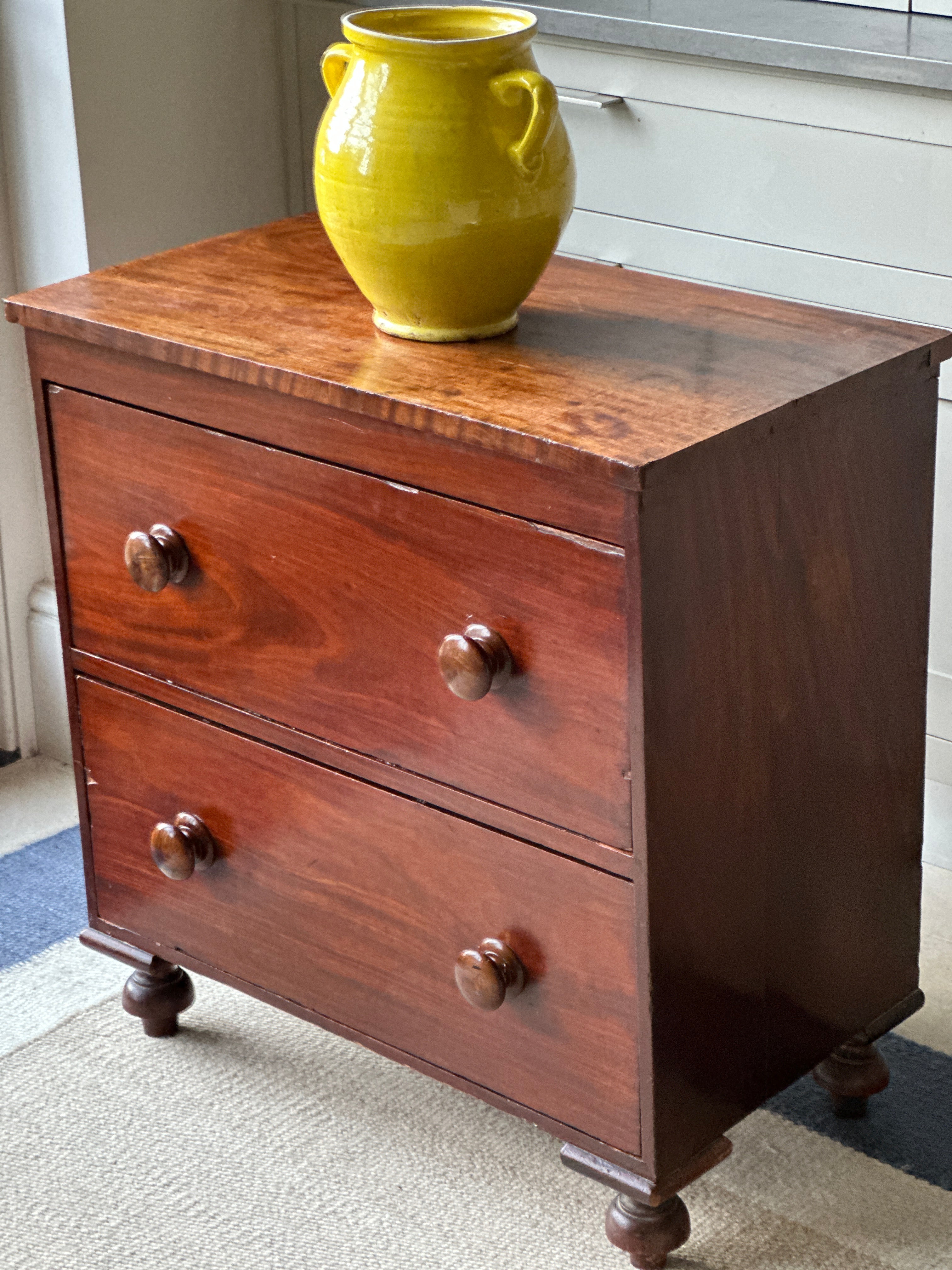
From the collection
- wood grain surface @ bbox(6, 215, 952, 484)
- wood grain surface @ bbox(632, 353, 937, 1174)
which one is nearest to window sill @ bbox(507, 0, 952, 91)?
wood grain surface @ bbox(6, 215, 952, 484)

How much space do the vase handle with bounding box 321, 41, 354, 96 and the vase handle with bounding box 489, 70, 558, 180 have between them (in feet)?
0.40

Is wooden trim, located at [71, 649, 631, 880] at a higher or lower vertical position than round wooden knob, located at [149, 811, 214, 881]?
higher

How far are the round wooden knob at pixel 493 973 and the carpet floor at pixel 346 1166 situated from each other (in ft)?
0.83

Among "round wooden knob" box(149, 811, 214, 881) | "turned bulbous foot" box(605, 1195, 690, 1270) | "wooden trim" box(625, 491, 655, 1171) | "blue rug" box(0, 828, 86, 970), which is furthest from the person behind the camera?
"blue rug" box(0, 828, 86, 970)

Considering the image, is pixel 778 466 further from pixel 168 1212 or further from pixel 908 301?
pixel 168 1212

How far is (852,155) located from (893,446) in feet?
1.68

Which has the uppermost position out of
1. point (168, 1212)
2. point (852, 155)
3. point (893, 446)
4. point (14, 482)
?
point (852, 155)

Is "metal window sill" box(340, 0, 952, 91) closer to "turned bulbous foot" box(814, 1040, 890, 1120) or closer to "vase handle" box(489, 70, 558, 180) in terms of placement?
"vase handle" box(489, 70, 558, 180)

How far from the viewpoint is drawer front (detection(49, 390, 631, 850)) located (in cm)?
117

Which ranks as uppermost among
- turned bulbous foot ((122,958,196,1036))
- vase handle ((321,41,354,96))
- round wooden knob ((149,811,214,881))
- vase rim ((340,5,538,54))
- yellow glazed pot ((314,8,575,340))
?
vase rim ((340,5,538,54))

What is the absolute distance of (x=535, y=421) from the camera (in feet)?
3.69

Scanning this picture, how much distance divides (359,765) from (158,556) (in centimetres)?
23

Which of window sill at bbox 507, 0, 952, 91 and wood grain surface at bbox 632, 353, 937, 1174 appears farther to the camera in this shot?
window sill at bbox 507, 0, 952, 91

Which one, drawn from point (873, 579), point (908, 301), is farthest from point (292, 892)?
point (908, 301)
